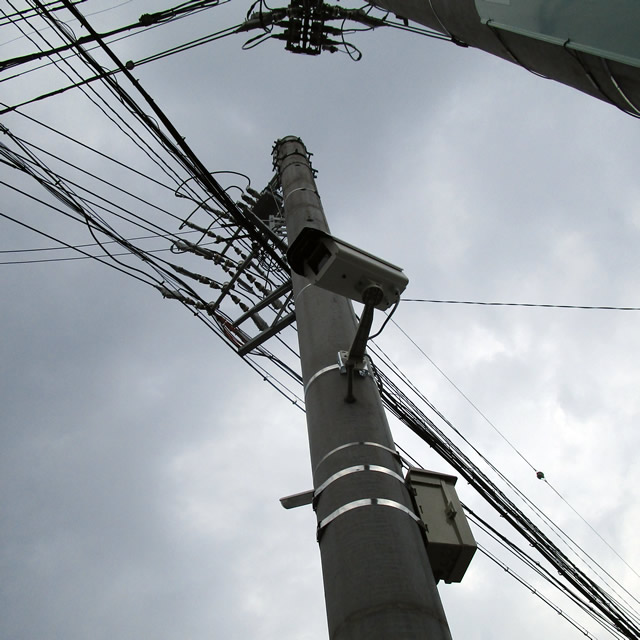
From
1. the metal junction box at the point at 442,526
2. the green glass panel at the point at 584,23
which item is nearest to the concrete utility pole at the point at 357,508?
the metal junction box at the point at 442,526

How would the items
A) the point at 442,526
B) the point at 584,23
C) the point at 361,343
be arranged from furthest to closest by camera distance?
the point at 361,343 < the point at 442,526 < the point at 584,23

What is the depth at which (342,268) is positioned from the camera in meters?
2.57

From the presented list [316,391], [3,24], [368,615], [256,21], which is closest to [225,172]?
[256,21]

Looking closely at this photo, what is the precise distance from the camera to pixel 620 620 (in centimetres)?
626

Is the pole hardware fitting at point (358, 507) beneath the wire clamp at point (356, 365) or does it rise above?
beneath

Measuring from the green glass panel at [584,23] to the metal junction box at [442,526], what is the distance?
178 centimetres

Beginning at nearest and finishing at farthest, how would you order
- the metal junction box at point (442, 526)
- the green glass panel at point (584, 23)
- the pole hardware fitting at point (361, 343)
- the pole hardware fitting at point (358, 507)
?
the green glass panel at point (584, 23)
the pole hardware fitting at point (358, 507)
the metal junction box at point (442, 526)
the pole hardware fitting at point (361, 343)

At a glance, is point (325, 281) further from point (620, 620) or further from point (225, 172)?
point (620, 620)

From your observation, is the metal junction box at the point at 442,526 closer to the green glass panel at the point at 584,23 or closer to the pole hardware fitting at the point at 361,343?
the pole hardware fitting at the point at 361,343

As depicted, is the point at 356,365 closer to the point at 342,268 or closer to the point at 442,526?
the point at 342,268

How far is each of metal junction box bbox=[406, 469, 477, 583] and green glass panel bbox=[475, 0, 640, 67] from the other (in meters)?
1.78

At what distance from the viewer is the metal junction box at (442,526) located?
7.68ft

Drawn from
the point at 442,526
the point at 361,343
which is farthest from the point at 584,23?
the point at 442,526

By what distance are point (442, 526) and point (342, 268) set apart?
1.18m
